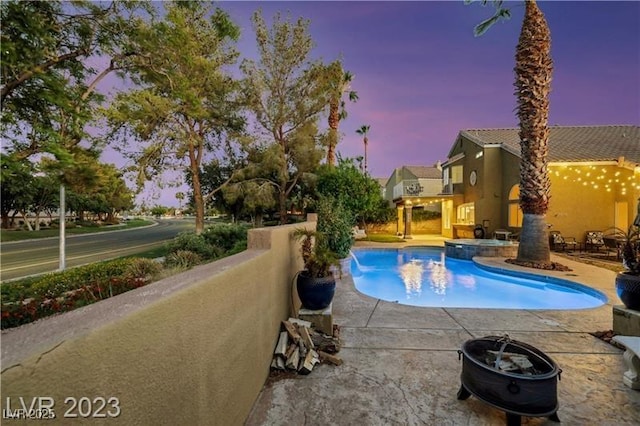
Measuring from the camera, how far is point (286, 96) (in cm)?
2031

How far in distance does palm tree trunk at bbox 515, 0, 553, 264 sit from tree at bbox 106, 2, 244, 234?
1340cm

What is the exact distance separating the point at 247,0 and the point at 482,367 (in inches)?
864

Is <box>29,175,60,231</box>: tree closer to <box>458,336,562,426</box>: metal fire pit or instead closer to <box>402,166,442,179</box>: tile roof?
<box>458,336,562,426</box>: metal fire pit

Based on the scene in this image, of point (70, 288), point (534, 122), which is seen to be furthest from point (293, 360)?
point (534, 122)

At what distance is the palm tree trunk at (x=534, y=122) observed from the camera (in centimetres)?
961

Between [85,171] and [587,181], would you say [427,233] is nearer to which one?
[587,181]

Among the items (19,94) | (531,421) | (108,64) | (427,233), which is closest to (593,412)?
(531,421)

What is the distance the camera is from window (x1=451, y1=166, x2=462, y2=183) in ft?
71.9

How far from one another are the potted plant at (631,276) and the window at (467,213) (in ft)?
51.5

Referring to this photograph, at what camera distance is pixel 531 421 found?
9.11 ft

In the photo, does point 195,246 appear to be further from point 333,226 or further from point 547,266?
point 547,266

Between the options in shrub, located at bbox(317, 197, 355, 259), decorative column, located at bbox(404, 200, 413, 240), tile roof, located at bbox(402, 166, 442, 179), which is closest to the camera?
shrub, located at bbox(317, 197, 355, 259)

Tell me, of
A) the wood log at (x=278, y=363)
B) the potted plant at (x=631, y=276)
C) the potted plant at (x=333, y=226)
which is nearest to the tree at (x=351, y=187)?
the potted plant at (x=333, y=226)

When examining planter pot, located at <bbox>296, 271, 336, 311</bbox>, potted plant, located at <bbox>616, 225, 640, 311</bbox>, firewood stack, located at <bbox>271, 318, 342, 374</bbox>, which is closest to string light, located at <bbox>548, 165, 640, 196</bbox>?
potted plant, located at <bbox>616, 225, 640, 311</bbox>
